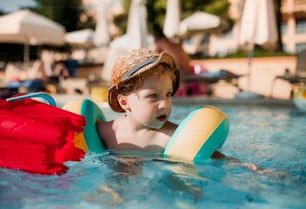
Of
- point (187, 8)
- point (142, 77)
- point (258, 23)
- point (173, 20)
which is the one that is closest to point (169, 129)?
point (142, 77)

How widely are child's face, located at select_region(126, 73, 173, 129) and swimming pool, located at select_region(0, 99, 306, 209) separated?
264 millimetres

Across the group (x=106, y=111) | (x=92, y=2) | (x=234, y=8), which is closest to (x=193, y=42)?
(x=234, y=8)

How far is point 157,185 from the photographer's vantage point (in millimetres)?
2004

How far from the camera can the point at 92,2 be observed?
134 ft

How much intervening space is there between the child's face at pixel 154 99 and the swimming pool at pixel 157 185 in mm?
264

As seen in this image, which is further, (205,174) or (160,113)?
(160,113)

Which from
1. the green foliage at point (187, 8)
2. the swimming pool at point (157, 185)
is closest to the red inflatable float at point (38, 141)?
the swimming pool at point (157, 185)

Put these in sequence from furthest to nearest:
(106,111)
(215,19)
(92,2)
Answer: (92,2)
(215,19)
(106,111)

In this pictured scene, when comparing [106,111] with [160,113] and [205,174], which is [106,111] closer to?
[160,113]

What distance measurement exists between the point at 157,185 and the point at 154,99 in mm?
687

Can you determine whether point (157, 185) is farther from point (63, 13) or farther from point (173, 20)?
point (63, 13)

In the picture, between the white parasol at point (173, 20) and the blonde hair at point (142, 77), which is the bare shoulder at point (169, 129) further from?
the white parasol at point (173, 20)

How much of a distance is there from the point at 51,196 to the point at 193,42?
1363 inches

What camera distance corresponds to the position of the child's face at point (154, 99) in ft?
8.37
